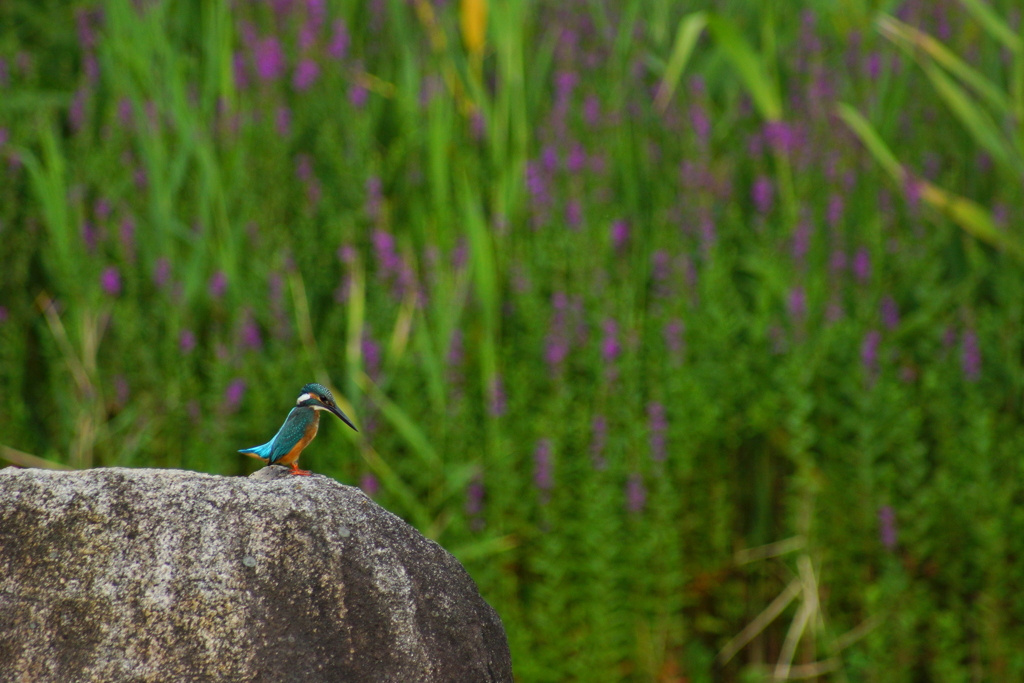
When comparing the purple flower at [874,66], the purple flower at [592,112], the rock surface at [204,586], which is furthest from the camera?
the purple flower at [874,66]

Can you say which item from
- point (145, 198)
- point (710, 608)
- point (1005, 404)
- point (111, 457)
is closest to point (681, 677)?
point (710, 608)

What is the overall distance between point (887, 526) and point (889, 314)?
23.5 inches

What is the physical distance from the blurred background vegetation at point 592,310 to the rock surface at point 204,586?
1406mm

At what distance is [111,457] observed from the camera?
3238 millimetres

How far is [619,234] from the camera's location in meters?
3.36

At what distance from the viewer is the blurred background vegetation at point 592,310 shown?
3035 millimetres

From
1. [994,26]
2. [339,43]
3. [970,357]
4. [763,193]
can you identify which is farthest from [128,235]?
[994,26]

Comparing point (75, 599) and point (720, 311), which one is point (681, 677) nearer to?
point (720, 311)

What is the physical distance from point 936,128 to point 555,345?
158 cm

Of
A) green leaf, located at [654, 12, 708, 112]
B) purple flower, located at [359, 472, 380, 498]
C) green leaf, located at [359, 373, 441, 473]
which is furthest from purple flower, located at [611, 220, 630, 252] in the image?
purple flower, located at [359, 472, 380, 498]

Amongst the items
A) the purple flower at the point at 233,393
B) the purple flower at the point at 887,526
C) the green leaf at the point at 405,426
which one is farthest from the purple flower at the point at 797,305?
the purple flower at the point at 233,393

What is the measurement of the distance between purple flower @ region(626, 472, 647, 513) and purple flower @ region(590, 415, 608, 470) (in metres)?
0.09

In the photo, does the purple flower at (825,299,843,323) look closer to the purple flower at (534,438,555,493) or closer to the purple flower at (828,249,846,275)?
the purple flower at (828,249,846,275)

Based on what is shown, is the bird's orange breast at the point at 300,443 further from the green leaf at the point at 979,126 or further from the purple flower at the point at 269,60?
the green leaf at the point at 979,126
